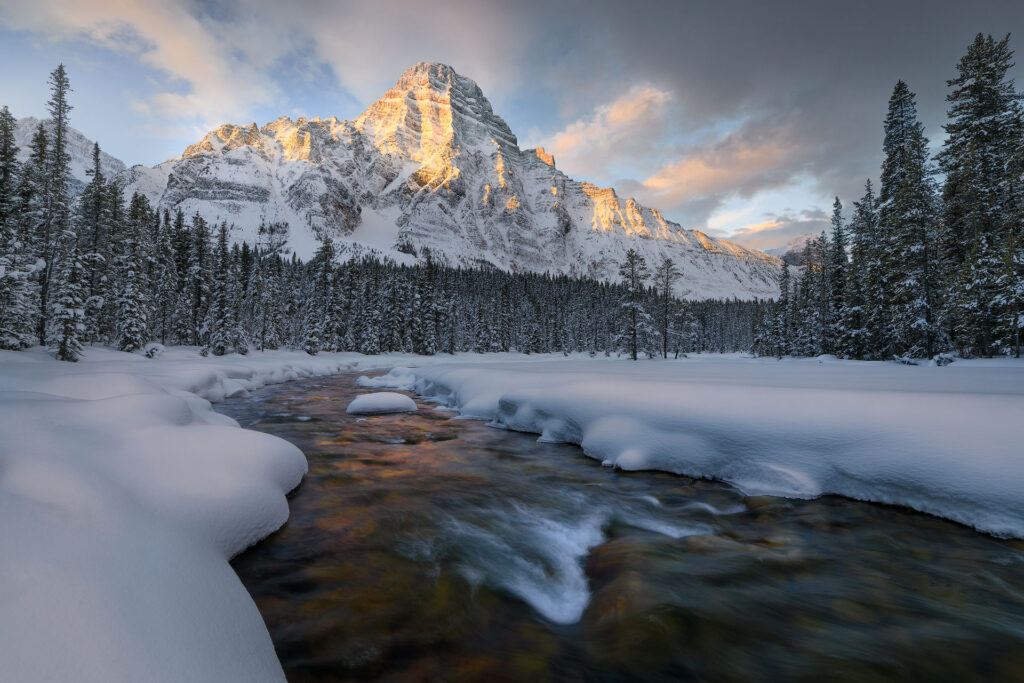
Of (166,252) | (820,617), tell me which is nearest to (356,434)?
(820,617)

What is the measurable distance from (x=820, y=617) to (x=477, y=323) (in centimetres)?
7540

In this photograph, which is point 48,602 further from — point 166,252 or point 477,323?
point 477,323

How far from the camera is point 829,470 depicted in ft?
18.2

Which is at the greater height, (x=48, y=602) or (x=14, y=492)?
(x=14, y=492)

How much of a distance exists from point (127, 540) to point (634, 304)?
41.7m

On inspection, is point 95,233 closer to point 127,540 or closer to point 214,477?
point 214,477

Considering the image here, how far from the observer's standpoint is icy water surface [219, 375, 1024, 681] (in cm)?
301

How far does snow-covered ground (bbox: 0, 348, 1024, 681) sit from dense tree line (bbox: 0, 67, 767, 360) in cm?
2201

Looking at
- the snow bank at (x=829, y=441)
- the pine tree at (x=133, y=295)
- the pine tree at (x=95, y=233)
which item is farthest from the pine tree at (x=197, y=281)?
the snow bank at (x=829, y=441)

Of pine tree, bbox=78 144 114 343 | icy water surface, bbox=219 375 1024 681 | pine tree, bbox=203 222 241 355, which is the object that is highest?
pine tree, bbox=78 144 114 343

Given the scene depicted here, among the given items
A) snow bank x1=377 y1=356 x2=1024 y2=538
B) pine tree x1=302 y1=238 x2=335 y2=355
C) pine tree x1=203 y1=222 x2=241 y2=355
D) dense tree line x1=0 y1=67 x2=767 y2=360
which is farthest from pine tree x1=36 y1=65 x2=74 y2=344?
snow bank x1=377 y1=356 x2=1024 y2=538

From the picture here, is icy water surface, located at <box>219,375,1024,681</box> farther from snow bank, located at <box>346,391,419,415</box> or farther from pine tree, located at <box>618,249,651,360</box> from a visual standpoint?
pine tree, located at <box>618,249,651,360</box>

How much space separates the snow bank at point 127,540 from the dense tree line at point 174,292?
25.4 m

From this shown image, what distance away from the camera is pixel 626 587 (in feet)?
12.7
